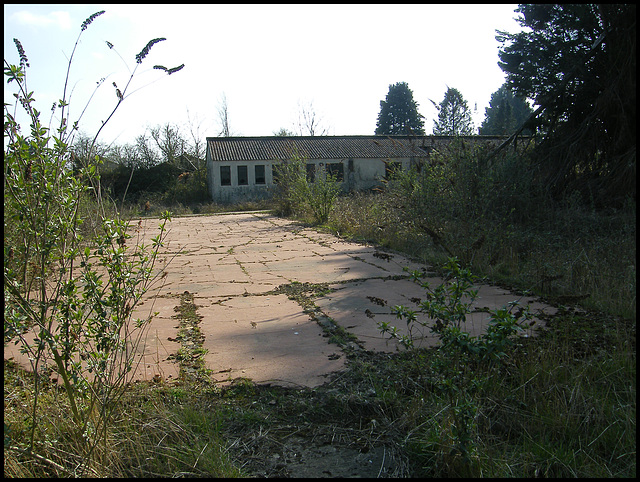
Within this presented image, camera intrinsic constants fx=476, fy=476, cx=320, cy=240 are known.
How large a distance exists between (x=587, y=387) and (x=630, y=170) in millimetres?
5280

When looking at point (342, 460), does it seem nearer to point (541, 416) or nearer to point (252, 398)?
point (252, 398)

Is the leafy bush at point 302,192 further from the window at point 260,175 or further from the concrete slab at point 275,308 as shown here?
the window at point 260,175

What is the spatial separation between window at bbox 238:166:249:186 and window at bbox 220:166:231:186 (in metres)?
0.57

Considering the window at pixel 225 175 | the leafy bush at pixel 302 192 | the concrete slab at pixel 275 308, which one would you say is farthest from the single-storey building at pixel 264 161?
the concrete slab at pixel 275 308

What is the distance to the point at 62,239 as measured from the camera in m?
1.63

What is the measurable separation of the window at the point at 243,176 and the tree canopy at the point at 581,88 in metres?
20.9

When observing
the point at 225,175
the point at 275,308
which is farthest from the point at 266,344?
the point at 225,175

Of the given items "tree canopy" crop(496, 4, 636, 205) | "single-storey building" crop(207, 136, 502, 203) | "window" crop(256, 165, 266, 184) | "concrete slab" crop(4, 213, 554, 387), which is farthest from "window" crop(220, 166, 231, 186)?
"concrete slab" crop(4, 213, 554, 387)

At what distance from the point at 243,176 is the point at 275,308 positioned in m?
24.7

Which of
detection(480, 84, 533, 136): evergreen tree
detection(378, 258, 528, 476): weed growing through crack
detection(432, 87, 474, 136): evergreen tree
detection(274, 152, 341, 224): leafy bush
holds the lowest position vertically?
detection(378, 258, 528, 476): weed growing through crack

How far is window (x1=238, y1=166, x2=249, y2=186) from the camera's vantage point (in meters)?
27.3

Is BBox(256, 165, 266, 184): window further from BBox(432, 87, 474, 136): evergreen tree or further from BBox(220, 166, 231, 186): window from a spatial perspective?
BBox(432, 87, 474, 136): evergreen tree

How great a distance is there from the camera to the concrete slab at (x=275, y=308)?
2.40 meters

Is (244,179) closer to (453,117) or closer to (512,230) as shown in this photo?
(453,117)
